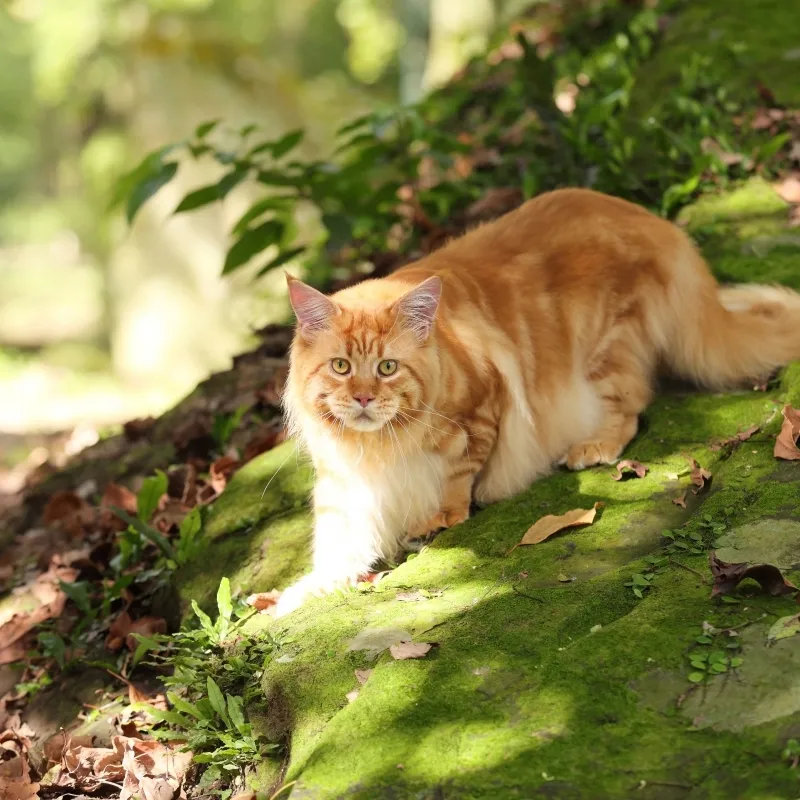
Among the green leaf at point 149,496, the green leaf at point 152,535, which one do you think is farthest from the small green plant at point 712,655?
the green leaf at point 149,496

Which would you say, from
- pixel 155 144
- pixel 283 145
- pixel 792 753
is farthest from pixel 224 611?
pixel 155 144

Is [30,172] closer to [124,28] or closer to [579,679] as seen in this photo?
[124,28]

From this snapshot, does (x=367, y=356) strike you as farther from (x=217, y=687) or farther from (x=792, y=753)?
(x=792, y=753)

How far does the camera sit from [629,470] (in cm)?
341

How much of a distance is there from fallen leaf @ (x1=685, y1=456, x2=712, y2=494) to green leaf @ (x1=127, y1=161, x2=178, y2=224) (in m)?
3.27

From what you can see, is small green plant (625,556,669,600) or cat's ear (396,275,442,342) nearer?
small green plant (625,556,669,600)

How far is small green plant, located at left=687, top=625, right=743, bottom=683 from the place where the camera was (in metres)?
2.18

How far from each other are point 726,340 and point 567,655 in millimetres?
1862

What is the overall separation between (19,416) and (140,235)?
9.29ft

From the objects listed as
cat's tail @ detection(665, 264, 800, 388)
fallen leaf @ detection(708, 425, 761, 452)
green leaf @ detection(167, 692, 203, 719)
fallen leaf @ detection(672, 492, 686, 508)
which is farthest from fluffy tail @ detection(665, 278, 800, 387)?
green leaf @ detection(167, 692, 203, 719)

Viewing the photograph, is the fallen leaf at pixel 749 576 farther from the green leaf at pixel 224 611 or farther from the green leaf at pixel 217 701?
the green leaf at pixel 224 611

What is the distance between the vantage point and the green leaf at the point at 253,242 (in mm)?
5363

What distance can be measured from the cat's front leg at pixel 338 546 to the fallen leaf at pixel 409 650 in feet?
2.40

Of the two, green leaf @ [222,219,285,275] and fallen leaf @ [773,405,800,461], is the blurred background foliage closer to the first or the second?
green leaf @ [222,219,285,275]
